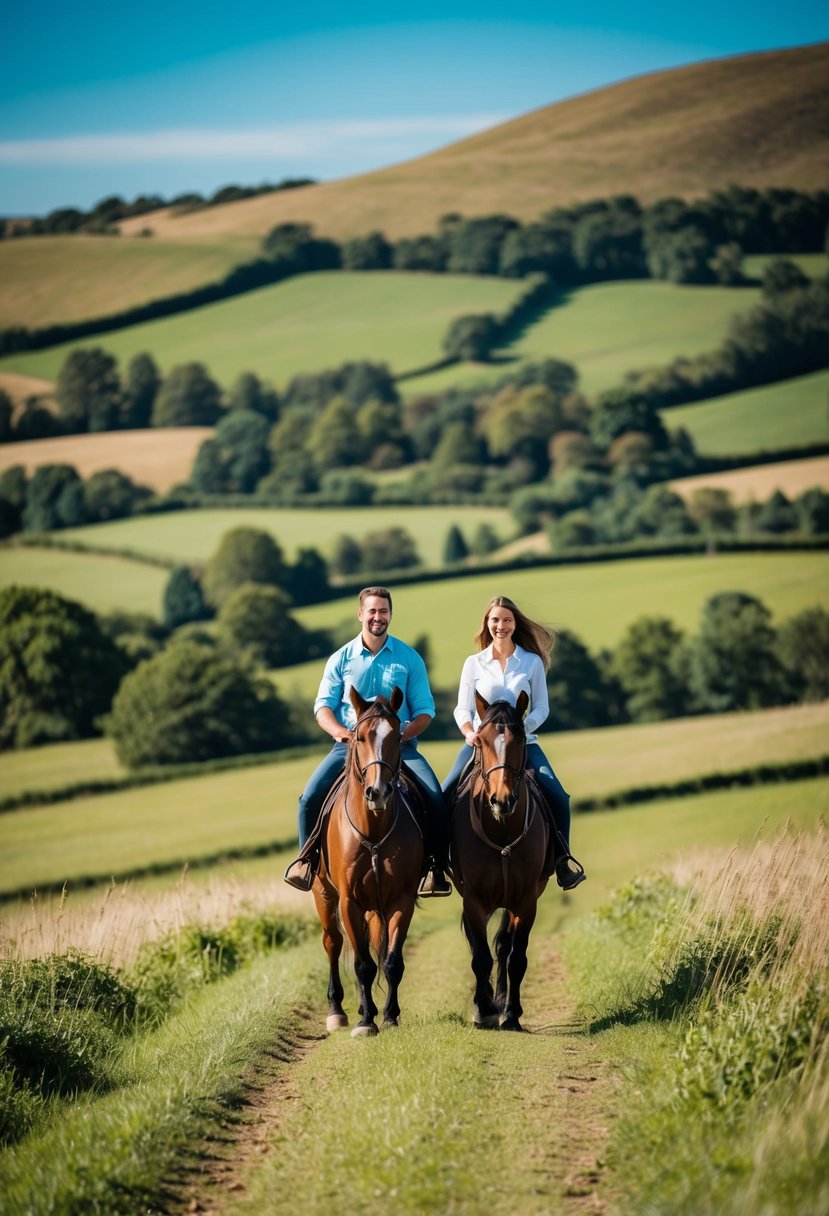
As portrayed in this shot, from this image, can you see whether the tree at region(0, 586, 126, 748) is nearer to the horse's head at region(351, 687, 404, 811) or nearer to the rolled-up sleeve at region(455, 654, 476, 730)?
the rolled-up sleeve at region(455, 654, 476, 730)

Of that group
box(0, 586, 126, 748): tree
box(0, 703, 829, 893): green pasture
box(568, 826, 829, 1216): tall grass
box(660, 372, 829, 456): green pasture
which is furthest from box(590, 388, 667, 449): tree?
box(568, 826, 829, 1216): tall grass

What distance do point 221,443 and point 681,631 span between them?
66.7m

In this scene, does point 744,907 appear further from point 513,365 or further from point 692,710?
point 513,365

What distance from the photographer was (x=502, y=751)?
10461 mm

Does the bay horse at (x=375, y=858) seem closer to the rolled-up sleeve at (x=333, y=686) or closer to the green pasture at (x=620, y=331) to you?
the rolled-up sleeve at (x=333, y=686)

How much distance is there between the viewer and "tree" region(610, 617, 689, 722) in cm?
7144

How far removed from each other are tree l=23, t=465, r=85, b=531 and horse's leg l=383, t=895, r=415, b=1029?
107 meters

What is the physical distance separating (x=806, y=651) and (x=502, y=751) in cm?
6368

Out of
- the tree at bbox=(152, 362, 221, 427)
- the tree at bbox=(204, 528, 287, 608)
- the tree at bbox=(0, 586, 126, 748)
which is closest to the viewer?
the tree at bbox=(0, 586, 126, 748)

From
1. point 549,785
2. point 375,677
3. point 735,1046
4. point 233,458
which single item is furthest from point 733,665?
point 233,458

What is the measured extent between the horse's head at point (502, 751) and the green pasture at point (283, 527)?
8696 centimetres

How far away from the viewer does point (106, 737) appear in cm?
7494

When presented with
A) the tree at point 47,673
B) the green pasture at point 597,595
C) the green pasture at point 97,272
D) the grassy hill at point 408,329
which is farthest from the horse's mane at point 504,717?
the green pasture at point 97,272

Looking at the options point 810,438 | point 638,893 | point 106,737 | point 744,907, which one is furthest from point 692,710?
point 744,907
